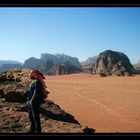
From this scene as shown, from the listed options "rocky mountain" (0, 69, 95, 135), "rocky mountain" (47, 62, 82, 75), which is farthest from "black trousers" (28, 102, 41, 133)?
"rocky mountain" (47, 62, 82, 75)

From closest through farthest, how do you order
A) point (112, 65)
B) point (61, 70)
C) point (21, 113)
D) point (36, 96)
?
1. point (36, 96)
2. point (21, 113)
3. point (112, 65)
4. point (61, 70)

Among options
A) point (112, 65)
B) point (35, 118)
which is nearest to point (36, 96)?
point (35, 118)

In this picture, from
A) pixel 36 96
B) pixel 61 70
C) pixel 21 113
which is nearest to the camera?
pixel 36 96

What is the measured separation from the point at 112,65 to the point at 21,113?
39177 mm

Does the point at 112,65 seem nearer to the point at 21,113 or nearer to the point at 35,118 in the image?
the point at 21,113

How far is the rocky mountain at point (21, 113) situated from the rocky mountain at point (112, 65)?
34577 millimetres

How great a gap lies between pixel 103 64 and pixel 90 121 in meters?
36.0

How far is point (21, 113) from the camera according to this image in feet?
24.3

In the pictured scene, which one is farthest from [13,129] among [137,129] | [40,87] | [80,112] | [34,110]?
[80,112]

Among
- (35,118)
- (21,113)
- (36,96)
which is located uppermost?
(36,96)

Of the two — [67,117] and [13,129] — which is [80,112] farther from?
[13,129]

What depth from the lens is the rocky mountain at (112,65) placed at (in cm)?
4400

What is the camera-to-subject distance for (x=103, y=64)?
156 feet

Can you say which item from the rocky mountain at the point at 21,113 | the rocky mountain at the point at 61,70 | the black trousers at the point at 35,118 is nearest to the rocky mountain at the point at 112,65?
the rocky mountain at the point at 61,70
